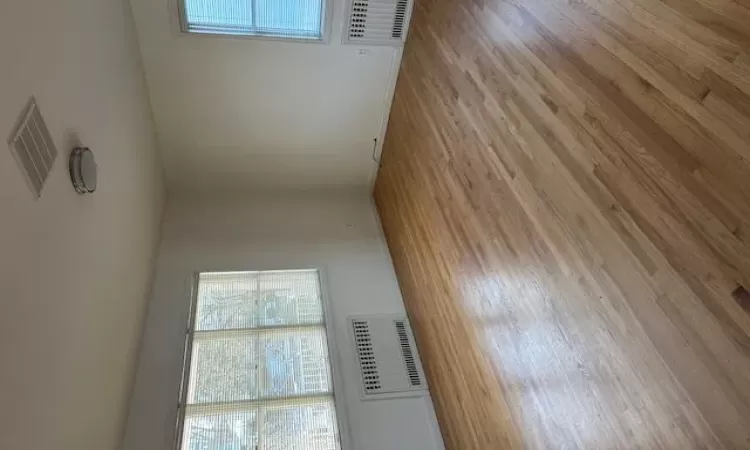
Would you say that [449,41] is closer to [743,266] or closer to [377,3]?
[377,3]

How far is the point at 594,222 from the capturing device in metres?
1.33

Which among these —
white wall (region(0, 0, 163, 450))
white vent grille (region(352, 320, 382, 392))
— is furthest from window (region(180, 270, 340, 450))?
white wall (region(0, 0, 163, 450))

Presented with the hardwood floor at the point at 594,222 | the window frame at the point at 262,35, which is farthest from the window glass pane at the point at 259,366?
the window frame at the point at 262,35

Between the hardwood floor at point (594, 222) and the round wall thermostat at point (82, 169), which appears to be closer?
the hardwood floor at point (594, 222)

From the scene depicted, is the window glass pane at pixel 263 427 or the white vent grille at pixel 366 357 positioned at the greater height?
the white vent grille at pixel 366 357

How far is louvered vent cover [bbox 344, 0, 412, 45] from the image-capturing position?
102 inches

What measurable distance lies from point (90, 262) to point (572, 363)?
145cm

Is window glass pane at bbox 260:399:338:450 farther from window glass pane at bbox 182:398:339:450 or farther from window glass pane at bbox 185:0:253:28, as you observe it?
window glass pane at bbox 185:0:253:28

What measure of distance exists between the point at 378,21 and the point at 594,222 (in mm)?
1727

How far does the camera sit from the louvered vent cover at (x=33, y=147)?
3.95ft

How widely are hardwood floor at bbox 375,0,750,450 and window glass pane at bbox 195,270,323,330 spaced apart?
2.50ft

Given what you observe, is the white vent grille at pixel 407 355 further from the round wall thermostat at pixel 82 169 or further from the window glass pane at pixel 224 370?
the round wall thermostat at pixel 82 169

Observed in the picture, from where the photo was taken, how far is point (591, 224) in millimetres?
1336

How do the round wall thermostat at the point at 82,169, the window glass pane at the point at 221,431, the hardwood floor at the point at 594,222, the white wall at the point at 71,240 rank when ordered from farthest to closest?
the window glass pane at the point at 221,431, the round wall thermostat at the point at 82,169, the white wall at the point at 71,240, the hardwood floor at the point at 594,222
